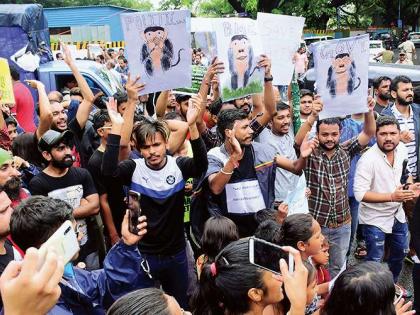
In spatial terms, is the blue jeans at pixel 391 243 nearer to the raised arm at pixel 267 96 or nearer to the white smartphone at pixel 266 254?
the raised arm at pixel 267 96

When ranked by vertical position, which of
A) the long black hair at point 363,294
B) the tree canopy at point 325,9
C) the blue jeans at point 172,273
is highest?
the tree canopy at point 325,9

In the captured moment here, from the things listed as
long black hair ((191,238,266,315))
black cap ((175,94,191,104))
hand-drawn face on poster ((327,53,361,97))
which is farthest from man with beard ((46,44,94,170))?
long black hair ((191,238,266,315))

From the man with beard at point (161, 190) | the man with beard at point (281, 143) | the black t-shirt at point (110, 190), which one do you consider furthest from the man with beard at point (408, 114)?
the black t-shirt at point (110, 190)

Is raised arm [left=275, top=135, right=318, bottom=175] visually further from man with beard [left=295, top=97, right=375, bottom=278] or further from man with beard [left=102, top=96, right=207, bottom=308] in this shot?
Result: man with beard [left=102, top=96, right=207, bottom=308]

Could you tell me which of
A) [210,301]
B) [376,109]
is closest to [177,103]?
[376,109]

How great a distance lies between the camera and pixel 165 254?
320 centimetres

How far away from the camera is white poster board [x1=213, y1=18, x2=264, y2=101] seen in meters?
4.08

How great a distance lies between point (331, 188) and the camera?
149 inches

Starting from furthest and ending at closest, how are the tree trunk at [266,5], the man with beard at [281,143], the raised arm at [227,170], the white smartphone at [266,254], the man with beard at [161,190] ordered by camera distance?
the tree trunk at [266,5]
the man with beard at [281,143]
the raised arm at [227,170]
the man with beard at [161,190]
the white smartphone at [266,254]

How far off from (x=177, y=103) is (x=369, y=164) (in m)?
2.38

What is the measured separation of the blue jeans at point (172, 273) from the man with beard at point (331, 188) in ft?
3.87

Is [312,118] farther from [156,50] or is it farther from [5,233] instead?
[5,233]

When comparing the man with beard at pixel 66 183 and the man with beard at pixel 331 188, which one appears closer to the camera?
the man with beard at pixel 66 183

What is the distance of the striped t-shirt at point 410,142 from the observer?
4.72 meters
